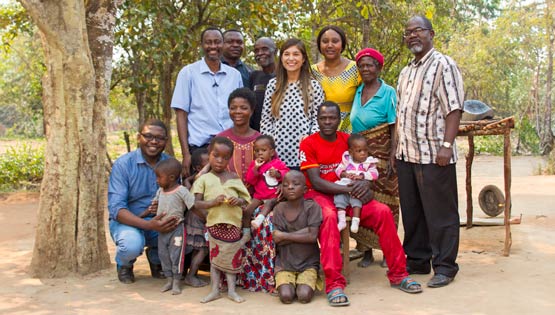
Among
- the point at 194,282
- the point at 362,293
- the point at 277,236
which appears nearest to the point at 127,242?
the point at 194,282

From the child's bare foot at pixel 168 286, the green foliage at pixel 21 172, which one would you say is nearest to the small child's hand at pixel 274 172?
the child's bare foot at pixel 168 286

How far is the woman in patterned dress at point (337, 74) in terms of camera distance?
476 centimetres

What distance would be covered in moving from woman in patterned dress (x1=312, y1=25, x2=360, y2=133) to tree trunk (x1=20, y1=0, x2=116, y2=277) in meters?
2.02

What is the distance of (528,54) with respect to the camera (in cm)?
2214

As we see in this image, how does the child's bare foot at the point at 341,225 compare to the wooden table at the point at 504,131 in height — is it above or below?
below

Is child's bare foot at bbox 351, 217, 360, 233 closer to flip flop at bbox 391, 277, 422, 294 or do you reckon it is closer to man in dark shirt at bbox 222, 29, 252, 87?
flip flop at bbox 391, 277, 422, 294

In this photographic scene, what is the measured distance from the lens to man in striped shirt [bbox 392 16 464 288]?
427 cm

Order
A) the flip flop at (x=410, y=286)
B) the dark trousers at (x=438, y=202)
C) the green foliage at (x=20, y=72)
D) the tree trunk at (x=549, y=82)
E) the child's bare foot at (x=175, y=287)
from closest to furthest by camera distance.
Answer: the flip flop at (x=410, y=286), the child's bare foot at (x=175, y=287), the dark trousers at (x=438, y=202), the green foliage at (x=20, y=72), the tree trunk at (x=549, y=82)

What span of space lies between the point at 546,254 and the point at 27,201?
8.76 meters

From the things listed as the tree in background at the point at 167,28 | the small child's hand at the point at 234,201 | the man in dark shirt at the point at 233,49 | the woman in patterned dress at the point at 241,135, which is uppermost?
the tree in background at the point at 167,28

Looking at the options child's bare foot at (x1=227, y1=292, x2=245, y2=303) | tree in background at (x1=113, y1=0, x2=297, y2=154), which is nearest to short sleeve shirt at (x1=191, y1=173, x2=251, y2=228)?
child's bare foot at (x1=227, y1=292, x2=245, y2=303)

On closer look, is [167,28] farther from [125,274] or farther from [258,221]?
[258,221]

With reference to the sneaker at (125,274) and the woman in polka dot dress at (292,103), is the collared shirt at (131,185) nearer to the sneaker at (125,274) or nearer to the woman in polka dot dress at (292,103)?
the sneaker at (125,274)

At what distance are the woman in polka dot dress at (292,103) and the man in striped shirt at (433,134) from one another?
0.74 m
